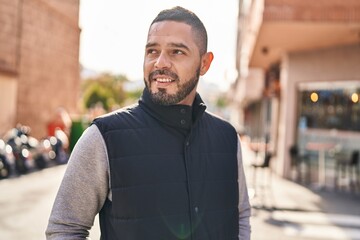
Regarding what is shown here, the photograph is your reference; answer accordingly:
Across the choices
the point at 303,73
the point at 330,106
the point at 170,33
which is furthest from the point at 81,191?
the point at 303,73

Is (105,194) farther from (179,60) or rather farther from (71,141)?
(71,141)

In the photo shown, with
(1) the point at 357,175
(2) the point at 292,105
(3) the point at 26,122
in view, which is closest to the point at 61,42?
(3) the point at 26,122

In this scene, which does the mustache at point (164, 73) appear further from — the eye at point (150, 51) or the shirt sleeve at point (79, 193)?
the shirt sleeve at point (79, 193)

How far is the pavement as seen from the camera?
7180mm

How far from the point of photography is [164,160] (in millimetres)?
1839

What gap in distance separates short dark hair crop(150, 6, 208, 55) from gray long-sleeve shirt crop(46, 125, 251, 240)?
55 cm

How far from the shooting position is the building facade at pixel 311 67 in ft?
32.6

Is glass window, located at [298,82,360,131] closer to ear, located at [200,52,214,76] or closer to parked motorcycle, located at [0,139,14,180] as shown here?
parked motorcycle, located at [0,139,14,180]

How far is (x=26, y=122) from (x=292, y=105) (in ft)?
29.2

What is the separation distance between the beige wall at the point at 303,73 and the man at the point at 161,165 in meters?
11.3

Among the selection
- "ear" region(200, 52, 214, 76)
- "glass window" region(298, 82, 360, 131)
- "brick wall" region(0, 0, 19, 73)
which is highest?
"brick wall" region(0, 0, 19, 73)

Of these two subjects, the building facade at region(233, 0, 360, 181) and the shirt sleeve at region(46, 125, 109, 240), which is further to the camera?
the building facade at region(233, 0, 360, 181)

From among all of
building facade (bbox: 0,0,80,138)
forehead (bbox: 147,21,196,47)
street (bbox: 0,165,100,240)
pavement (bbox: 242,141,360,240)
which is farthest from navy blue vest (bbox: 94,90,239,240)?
building facade (bbox: 0,0,80,138)

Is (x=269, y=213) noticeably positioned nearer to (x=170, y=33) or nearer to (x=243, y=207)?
(x=243, y=207)
